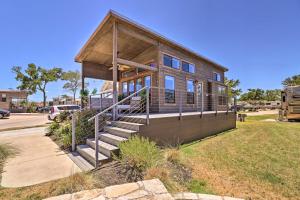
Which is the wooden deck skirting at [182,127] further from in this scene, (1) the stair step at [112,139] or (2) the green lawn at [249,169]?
(2) the green lawn at [249,169]

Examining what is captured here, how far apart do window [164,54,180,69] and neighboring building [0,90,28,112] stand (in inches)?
1368

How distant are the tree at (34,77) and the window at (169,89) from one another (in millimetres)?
31296

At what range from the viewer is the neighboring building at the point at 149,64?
7211 millimetres

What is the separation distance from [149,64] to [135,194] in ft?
24.7

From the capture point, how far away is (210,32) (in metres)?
14.8

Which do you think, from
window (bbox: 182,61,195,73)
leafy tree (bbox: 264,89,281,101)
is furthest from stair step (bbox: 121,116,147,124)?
leafy tree (bbox: 264,89,281,101)

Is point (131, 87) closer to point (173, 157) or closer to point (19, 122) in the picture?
point (173, 157)

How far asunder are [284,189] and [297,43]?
64.4 ft

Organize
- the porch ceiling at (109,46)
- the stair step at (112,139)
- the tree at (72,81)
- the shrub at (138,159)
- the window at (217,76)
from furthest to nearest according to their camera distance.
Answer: the tree at (72,81) < the window at (217,76) < the porch ceiling at (109,46) < the stair step at (112,139) < the shrub at (138,159)

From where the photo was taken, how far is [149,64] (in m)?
9.11

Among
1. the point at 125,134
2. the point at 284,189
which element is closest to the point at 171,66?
the point at 125,134

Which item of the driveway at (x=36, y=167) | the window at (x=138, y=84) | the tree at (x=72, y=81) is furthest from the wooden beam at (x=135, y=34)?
the tree at (x=72, y=81)

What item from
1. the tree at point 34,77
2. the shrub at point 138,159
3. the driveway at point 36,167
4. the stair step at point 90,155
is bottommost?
the driveway at point 36,167

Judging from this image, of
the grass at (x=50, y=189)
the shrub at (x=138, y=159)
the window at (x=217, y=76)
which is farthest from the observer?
the window at (x=217, y=76)
